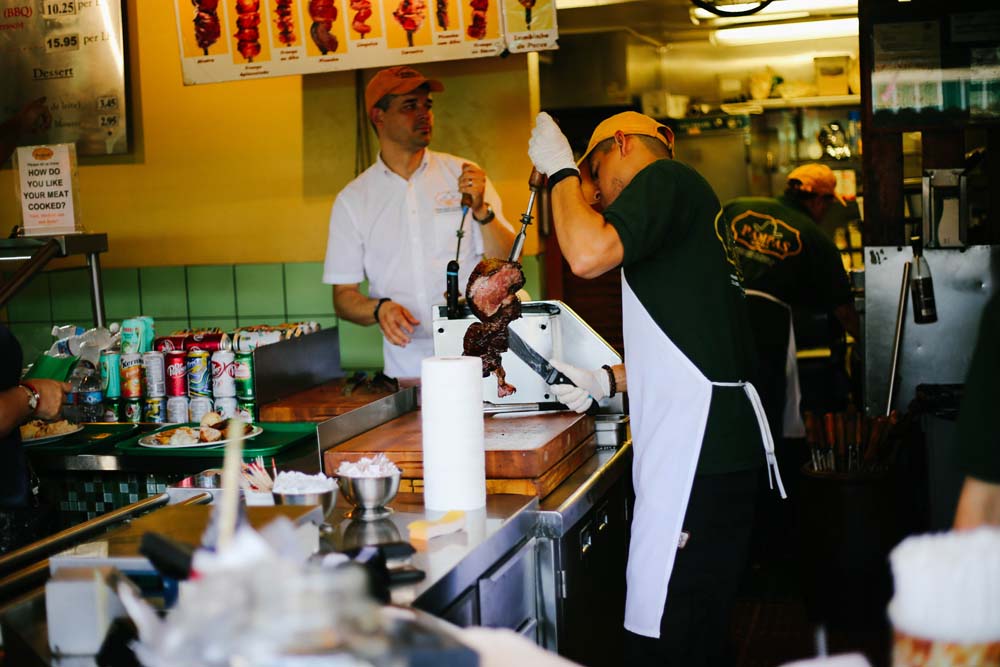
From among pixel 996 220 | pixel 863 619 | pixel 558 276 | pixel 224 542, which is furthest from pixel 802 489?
pixel 224 542

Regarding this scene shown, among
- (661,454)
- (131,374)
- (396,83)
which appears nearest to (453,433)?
(661,454)

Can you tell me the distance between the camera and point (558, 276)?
6.18 m

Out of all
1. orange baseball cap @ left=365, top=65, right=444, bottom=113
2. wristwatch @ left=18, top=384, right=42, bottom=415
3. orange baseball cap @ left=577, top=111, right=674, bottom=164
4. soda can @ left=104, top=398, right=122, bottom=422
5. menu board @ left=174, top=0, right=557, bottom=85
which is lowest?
soda can @ left=104, top=398, right=122, bottom=422

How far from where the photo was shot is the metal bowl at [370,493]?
2.42 meters

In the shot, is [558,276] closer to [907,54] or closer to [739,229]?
[739,229]

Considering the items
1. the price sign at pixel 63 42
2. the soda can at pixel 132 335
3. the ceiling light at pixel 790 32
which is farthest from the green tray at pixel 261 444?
the ceiling light at pixel 790 32

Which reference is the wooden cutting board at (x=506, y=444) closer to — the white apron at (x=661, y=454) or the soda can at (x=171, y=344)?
the white apron at (x=661, y=454)

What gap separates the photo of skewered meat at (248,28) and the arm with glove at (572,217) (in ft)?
8.19

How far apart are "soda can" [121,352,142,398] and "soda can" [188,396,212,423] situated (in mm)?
233

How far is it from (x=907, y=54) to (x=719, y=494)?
8.31 ft

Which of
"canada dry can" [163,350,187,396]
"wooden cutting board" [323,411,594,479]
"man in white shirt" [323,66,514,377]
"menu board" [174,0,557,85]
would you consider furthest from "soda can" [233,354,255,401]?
"menu board" [174,0,557,85]

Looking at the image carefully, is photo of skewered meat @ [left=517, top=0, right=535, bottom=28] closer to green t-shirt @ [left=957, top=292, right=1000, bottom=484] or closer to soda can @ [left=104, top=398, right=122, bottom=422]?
soda can @ [left=104, top=398, right=122, bottom=422]

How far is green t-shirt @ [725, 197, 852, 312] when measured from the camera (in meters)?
5.63

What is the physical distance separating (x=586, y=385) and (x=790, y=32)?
20.2 ft
